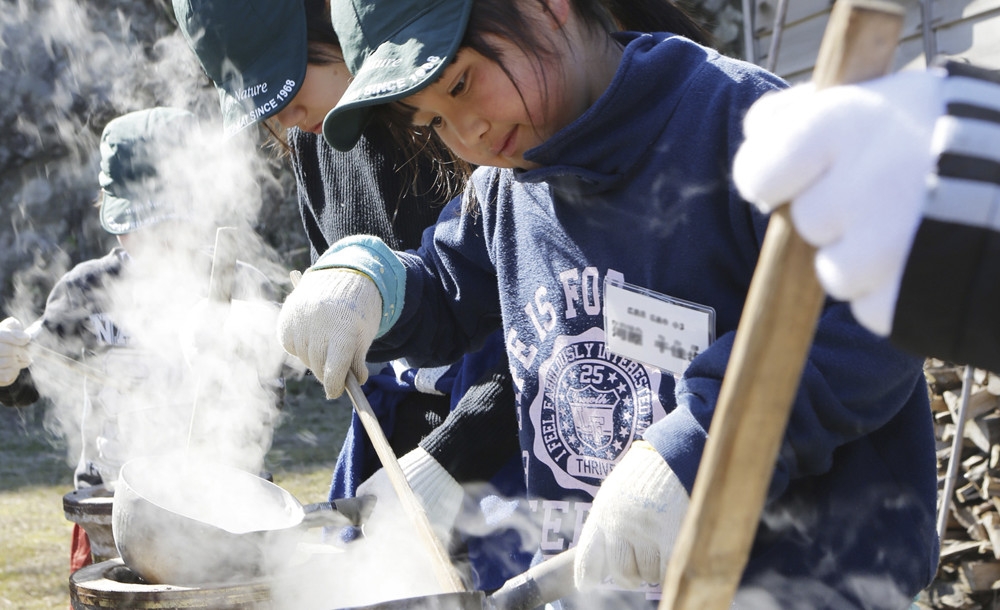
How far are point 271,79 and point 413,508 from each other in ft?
3.74

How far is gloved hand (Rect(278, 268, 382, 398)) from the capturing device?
194 cm

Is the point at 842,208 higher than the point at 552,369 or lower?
higher

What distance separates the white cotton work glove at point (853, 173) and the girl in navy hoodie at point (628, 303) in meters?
0.49

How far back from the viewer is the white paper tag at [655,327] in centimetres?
147

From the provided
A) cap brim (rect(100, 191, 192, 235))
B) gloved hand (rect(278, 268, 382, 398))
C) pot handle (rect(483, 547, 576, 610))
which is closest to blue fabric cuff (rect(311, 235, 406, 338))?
Result: gloved hand (rect(278, 268, 382, 398))

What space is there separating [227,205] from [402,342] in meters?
1.81

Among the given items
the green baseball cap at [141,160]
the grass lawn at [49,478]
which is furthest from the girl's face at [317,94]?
the grass lawn at [49,478]

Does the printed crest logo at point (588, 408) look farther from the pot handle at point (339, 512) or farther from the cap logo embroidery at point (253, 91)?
the cap logo embroidery at point (253, 91)

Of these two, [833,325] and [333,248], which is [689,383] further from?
[333,248]

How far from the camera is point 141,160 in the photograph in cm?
347

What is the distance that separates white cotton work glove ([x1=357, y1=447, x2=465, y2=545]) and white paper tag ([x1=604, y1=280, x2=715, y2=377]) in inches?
28.1

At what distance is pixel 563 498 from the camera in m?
1.74

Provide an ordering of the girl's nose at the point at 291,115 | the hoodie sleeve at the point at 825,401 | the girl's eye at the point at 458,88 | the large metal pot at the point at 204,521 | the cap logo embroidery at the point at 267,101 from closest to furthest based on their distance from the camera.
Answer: the hoodie sleeve at the point at 825,401
the girl's eye at the point at 458,88
the large metal pot at the point at 204,521
the cap logo embroidery at the point at 267,101
the girl's nose at the point at 291,115

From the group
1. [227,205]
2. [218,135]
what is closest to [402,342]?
[227,205]
